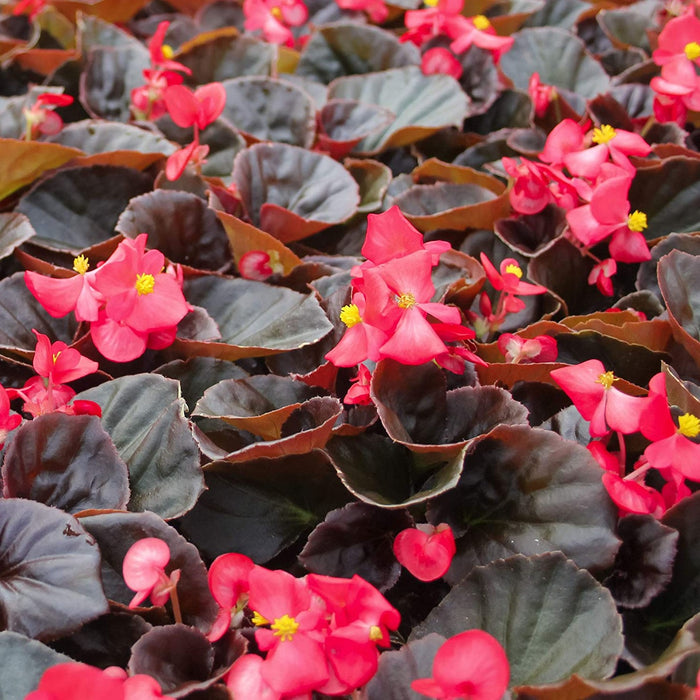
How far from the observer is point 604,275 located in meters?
0.91

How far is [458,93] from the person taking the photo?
4.08ft

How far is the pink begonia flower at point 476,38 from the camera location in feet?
4.08

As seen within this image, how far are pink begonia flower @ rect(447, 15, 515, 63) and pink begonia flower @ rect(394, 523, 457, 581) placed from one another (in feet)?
2.79

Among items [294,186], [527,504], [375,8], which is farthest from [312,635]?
[375,8]

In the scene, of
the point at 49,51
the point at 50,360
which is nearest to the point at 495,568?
the point at 50,360

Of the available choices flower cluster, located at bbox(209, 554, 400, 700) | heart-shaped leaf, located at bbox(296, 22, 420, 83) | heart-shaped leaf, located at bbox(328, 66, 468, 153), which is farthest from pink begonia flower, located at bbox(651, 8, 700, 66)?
flower cluster, located at bbox(209, 554, 400, 700)

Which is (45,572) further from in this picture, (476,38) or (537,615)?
(476,38)

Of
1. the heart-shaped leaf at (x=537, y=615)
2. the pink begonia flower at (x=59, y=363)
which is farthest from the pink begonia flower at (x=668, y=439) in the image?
the pink begonia flower at (x=59, y=363)

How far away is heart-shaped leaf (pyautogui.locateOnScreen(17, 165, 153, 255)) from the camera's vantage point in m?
1.02

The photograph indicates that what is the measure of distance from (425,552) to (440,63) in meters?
0.90

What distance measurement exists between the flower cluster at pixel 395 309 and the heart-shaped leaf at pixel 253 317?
96 millimetres

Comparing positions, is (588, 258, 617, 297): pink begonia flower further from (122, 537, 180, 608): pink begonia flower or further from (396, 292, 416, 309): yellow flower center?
(122, 537, 180, 608): pink begonia flower

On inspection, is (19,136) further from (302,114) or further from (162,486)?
(162,486)

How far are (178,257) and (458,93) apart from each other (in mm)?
527
